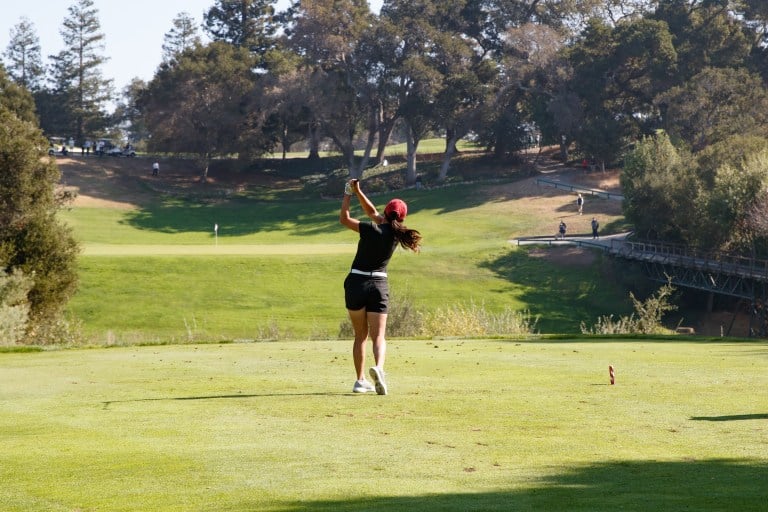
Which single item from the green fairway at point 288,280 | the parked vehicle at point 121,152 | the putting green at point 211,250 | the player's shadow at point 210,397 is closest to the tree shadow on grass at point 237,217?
the green fairway at point 288,280

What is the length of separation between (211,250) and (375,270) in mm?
58622

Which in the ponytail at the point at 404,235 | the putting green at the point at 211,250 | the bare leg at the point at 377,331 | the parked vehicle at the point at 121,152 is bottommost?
the putting green at the point at 211,250

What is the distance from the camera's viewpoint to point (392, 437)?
421 inches

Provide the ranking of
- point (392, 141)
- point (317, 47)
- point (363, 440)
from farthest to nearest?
point (392, 141) → point (317, 47) → point (363, 440)

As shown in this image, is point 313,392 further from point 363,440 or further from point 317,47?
point 317,47

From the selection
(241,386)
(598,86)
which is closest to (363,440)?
(241,386)

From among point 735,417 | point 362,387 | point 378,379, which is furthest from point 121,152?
point 735,417

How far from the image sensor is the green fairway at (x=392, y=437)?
8.23m

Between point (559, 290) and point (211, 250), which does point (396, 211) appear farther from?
point (211, 250)

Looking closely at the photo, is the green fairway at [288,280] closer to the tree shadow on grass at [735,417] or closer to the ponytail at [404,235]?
the ponytail at [404,235]

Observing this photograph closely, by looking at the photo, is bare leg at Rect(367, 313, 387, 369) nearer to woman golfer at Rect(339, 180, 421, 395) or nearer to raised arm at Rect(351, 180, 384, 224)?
woman golfer at Rect(339, 180, 421, 395)

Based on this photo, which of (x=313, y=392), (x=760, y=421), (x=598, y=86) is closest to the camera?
(x=760, y=421)

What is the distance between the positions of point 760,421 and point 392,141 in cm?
17932

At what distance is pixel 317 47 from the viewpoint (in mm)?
103062
